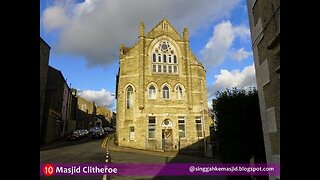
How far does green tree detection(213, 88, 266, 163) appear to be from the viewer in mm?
8625

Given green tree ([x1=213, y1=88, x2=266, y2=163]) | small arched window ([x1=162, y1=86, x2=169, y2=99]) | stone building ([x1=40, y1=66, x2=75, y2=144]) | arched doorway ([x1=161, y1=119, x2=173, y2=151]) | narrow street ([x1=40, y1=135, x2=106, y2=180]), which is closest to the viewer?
green tree ([x1=213, y1=88, x2=266, y2=163])

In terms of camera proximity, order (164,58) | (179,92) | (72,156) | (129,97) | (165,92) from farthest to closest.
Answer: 1. (164,58)
2. (179,92)
3. (165,92)
4. (129,97)
5. (72,156)

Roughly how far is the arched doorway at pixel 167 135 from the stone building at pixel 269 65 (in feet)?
77.8

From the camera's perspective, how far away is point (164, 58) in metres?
33.1

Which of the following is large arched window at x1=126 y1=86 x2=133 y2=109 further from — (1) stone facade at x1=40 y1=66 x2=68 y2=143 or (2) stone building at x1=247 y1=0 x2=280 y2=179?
(2) stone building at x1=247 y1=0 x2=280 y2=179

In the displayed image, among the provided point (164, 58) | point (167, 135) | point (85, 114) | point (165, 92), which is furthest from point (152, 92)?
point (85, 114)

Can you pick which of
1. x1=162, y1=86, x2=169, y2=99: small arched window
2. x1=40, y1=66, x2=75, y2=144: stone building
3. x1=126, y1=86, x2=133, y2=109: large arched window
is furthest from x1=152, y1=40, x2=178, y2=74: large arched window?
x1=40, y1=66, x2=75, y2=144: stone building

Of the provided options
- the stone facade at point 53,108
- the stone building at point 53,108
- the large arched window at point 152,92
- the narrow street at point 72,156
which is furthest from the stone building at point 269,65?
the stone facade at point 53,108

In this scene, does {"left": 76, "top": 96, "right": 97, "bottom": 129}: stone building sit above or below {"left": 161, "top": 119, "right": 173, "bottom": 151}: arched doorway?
above

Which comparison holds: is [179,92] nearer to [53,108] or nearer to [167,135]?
[167,135]

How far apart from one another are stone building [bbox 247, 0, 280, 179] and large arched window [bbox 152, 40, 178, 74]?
25.4 m

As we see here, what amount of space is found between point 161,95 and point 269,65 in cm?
2561
